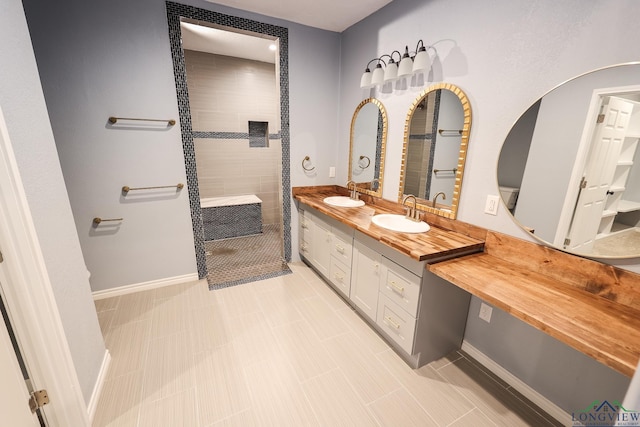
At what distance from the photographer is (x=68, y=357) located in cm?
122

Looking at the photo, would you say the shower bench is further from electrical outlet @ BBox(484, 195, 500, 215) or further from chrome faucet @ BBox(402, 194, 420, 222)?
electrical outlet @ BBox(484, 195, 500, 215)

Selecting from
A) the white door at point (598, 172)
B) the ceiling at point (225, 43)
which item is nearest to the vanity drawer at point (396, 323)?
the white door at point (598, 172)

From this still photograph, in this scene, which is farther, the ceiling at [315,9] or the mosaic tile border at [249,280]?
the mosaic tile border at [249,280]

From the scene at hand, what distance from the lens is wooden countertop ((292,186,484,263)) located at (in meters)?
1.51

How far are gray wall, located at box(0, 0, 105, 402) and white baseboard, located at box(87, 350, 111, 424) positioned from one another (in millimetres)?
38

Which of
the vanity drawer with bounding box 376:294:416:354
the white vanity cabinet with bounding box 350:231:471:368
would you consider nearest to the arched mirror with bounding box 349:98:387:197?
the white vanity cabinet with bounding box 350:231:471:368

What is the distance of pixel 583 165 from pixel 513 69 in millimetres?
624

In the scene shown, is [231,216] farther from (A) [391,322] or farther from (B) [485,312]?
(B) [485,312]

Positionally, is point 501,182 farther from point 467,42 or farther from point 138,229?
point 138,229

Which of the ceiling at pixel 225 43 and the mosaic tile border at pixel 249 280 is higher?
the ceiling at pixel 225 43

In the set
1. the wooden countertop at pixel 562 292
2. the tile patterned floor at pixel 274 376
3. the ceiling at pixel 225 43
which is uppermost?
the ceiling at pixel 225 43

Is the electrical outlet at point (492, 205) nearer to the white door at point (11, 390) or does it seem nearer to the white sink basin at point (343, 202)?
the white sink basin at point (343, 202)

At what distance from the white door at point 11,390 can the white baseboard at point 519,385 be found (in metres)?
2.33

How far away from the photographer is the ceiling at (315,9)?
7.18ft
